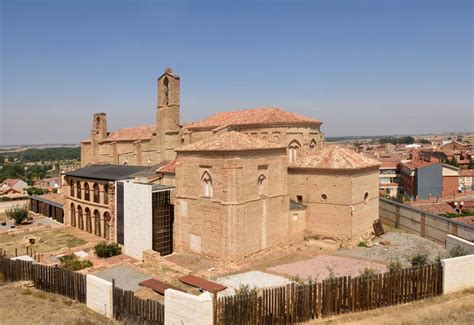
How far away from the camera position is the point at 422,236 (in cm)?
2544

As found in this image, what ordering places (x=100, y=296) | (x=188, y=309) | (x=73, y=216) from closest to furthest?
(x=188, y=309) < (x=100, y=296) < (x=73, y=216)

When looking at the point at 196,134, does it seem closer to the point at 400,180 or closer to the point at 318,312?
the point at 318,312

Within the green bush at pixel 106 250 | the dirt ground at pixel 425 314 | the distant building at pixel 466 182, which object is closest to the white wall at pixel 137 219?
the green bush at pixel 106 250

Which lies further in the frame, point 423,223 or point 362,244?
point 423,223

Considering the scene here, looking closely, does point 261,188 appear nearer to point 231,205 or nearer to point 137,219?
point 231,205

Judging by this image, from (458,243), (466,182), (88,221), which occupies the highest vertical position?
(458,243)

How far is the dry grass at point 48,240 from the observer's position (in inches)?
1062

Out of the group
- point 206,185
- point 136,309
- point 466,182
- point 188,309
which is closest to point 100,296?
point 136,309

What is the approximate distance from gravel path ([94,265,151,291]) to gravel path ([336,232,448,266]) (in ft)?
37.7

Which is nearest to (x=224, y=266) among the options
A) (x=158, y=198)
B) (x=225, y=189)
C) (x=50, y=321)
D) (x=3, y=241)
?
(x=225, y=189)

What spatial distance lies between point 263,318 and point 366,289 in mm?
4038

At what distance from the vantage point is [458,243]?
2003 centimetres

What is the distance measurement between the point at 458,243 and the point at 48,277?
799 inches

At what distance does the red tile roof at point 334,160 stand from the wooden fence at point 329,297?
10.0 meters
